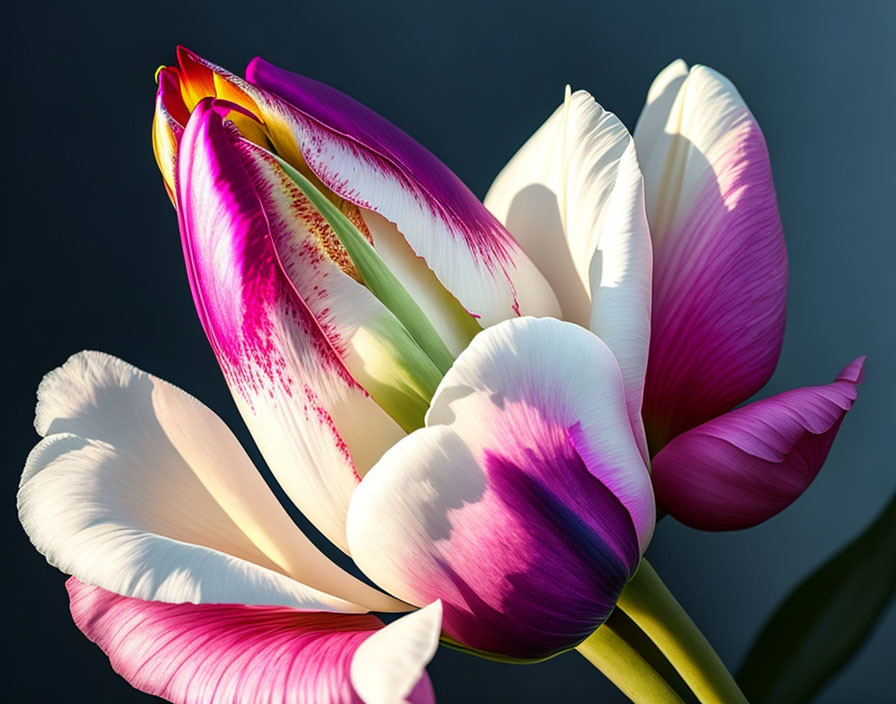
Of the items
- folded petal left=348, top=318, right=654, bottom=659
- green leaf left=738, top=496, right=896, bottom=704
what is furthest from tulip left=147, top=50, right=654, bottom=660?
green leaf left=738, top=496, right=896, bottom=704

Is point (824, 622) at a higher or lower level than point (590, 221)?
lower

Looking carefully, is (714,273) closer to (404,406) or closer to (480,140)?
(404,406)

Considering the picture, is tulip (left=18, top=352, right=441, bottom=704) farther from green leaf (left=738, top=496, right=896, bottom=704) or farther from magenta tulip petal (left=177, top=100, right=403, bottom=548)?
green leaf (left=738, top=496, right=896, bottom=704)

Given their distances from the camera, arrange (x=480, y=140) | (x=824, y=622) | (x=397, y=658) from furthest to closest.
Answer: (x=480, y=140) → (x=824, y=622) → (x=397, y=658)

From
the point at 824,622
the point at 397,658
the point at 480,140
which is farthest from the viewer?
the point at 480,140

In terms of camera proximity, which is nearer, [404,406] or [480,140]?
[404,406]

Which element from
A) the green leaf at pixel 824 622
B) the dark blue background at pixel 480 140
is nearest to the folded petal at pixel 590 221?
the green leaf at pixel 824 622

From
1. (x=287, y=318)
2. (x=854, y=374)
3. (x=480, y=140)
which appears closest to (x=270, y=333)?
(x=287, y=318)

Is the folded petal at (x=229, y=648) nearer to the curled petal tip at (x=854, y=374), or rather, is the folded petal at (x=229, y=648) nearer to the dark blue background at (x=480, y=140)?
the curled petal tip at (x=854, y=374)
